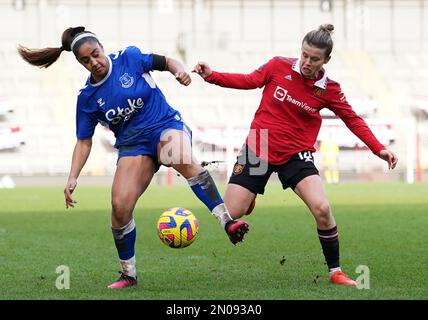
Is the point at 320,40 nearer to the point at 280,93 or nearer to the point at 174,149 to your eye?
the point at 280,93

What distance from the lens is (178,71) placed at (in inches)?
305

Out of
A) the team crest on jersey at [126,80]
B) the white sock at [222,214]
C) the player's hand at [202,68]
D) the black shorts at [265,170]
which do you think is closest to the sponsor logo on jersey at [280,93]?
the black shorts at [265,170]

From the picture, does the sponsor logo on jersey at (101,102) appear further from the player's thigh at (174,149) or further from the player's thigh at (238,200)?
the player's thigh at (238,200)

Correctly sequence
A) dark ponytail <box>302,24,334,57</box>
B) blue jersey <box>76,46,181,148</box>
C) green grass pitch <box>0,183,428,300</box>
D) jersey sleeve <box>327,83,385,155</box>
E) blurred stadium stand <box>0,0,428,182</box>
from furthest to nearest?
blurred stadium stand <box>0,0,428,182</box> → jersey sleeve <box>327,83,385,155</box> → dark ponytail <box>302,24,334,57</box> → blue jersey <box>76,46,181,148</box> → green grass pitch <box>0,183,428,300</box>

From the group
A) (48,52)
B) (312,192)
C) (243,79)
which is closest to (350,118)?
(312,192)

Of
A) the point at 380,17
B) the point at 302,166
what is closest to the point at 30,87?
the point at 380,17

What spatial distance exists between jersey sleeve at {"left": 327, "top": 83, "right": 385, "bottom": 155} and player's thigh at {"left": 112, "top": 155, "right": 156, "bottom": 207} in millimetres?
1621

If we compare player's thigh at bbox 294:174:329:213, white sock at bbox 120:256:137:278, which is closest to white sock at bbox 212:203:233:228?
player's thigh at bbox 294:174:329:213

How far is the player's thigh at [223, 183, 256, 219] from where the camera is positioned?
27.3ft

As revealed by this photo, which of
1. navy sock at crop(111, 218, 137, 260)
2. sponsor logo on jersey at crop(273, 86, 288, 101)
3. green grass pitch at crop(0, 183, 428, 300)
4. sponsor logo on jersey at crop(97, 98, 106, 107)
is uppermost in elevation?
sponsor logo on jersey at crop(273, 86, 288, 101)

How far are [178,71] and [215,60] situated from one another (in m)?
29.7

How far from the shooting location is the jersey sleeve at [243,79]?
26.9ft

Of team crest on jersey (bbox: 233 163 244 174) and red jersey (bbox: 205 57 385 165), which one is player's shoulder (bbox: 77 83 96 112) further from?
team crest on jersey (bbox: 233 163 244 174)

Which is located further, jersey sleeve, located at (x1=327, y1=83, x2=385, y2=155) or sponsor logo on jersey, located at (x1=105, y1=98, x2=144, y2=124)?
jersey sleeve, located at (x1=327, y1=83, x2=385, y2=155)
